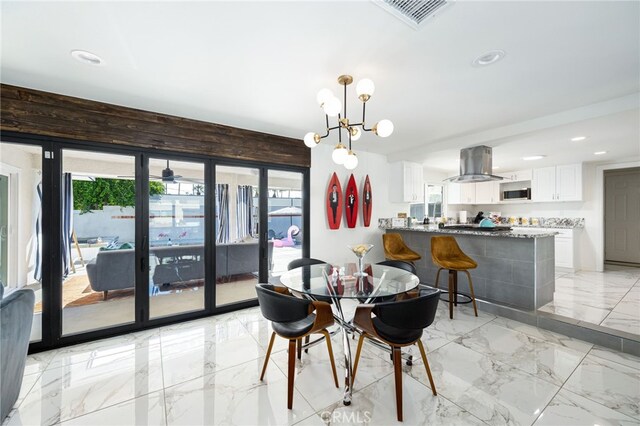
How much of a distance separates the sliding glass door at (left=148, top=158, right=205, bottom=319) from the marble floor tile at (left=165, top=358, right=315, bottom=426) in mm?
1531

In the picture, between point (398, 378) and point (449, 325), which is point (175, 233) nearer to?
point (398, 378)

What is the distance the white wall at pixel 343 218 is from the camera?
14.6 feet

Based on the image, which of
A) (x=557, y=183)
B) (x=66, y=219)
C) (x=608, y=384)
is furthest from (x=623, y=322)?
(x=66, y=219)

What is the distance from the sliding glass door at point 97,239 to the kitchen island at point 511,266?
4538 millimetres

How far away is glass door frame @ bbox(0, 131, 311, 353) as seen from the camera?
261 centimetres

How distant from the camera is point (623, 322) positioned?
2947 mm

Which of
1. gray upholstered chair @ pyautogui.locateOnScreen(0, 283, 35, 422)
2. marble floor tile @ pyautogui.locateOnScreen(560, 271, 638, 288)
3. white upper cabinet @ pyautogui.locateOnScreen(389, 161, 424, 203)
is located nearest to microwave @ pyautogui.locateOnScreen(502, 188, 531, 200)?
marble floor tile @ pyautogui.locateOnScreen(560, 271, 638, 288)

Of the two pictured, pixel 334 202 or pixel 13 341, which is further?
pixel 334 202

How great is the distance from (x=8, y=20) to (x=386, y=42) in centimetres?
246

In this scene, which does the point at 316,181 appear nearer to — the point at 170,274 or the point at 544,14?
the point at 170,274

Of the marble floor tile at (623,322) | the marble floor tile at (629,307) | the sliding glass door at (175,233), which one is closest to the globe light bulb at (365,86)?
the sliding glass door at (175,233)

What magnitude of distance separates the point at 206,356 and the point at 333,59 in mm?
2916

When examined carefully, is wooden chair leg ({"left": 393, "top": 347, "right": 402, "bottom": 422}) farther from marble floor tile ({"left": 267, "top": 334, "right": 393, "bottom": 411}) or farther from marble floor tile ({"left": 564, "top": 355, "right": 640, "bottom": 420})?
marble floor tile ({"left": 564, "top": 355, "right": 640, "bottom": 420})

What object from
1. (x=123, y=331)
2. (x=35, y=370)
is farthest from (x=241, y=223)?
(x=35, y=370)
